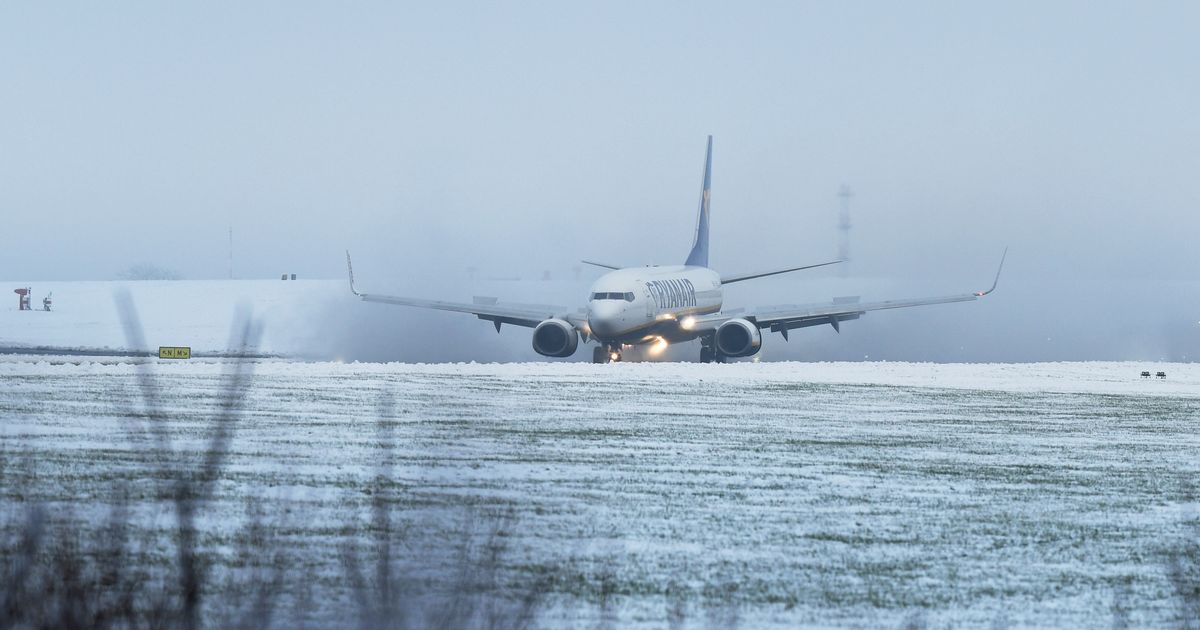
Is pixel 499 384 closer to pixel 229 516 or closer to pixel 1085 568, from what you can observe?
pixel 229 516

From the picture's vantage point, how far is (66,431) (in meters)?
18.5

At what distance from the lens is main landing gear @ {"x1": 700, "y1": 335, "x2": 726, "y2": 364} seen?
155 feet

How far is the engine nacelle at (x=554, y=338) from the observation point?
45.6 meters

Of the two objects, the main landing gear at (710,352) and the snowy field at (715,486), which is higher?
the main landing gear at (710,352)

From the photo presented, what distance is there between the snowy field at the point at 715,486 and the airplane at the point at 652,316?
48.6ft

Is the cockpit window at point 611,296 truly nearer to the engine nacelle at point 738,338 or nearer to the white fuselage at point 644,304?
the white fuselage at point 644,304

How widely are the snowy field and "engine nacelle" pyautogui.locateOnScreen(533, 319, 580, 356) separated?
15406 millimetres

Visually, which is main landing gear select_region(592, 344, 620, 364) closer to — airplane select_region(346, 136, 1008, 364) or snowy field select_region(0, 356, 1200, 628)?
airplane select_region(346, 136, 1008, 364)

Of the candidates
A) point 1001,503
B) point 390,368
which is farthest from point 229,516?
point 390,368

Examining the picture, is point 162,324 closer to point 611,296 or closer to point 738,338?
point 611,296

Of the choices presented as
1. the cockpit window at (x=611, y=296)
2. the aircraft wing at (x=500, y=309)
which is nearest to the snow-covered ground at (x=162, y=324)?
the aircraft wing at (x=500, y=309)

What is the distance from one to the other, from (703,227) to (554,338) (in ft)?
70.0

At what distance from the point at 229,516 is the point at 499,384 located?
65.2ft

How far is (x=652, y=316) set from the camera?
46.6 meters
